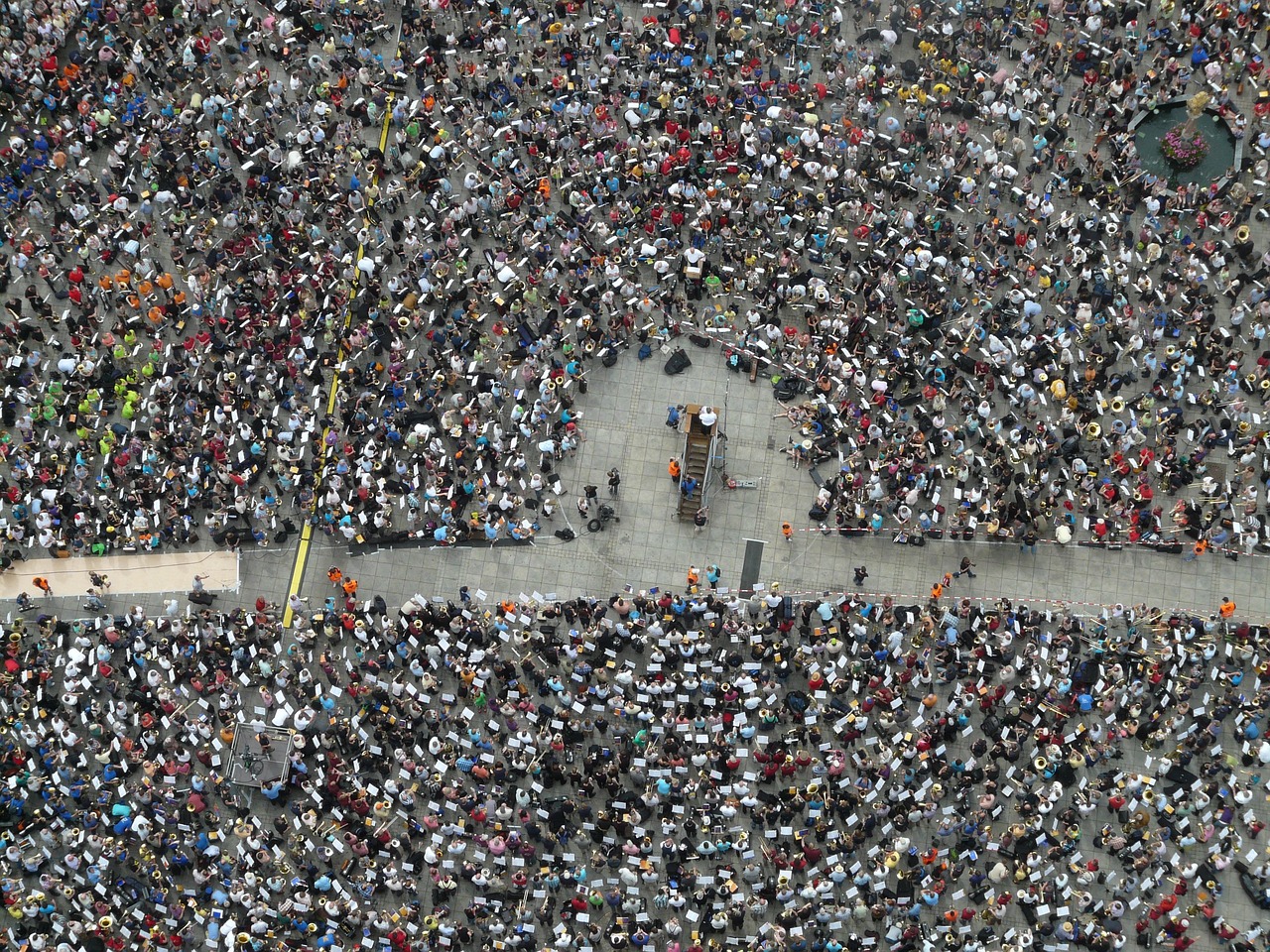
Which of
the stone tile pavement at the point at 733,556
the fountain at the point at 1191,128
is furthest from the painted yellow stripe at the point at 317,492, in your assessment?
the fountain at the point at 1191,128

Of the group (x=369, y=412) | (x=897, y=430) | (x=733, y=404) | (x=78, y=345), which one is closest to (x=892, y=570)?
(x=897, y=430)

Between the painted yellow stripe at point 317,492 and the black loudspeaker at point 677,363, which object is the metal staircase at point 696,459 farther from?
the painted yellow stripe at point 317,492

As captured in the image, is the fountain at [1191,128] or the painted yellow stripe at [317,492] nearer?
the painted yellow stripe at [317,492]


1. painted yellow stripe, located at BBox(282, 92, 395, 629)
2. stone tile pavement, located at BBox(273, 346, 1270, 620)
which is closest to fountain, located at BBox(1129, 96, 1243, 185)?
stone tile pavement, located at BBox(273, 346, 1270, 620)

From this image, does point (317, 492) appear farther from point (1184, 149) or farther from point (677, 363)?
point (1184, 149)

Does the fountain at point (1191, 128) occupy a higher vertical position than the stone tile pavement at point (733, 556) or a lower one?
higher

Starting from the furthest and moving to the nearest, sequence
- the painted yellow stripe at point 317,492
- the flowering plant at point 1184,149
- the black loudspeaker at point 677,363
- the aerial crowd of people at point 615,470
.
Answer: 1. the flowering plant at point 1184,149
2. the black loudspeaker at point 677,363
3. the painted yellow stripe at point 317,492
4. the aerial crowd of people at point 615,470
